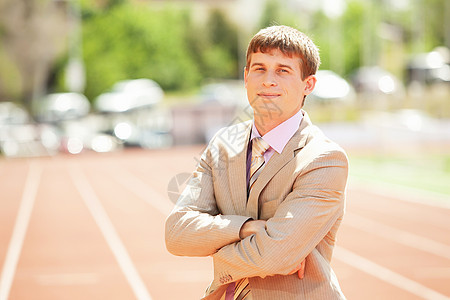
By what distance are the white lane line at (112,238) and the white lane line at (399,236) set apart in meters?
3.43

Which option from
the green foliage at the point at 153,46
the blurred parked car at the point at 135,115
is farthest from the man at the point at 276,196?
the green foliage at the point at 153,46

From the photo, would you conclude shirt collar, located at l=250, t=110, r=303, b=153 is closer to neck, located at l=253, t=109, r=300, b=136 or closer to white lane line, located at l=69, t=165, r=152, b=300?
neck, located at l=253, t=109, r=300, b=136

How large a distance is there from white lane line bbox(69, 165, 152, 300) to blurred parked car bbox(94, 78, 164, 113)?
1798 cm

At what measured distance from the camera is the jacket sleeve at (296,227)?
202cm

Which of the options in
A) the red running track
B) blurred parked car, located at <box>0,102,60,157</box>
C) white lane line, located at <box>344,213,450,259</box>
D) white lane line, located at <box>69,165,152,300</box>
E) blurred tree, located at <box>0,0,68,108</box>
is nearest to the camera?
the red running track

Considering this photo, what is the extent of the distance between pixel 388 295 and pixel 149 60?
141 ft

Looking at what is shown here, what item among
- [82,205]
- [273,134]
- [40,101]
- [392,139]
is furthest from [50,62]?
[273,134]

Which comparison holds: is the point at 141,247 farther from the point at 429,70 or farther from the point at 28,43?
the point at 28,43

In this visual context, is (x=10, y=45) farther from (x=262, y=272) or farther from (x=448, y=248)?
(x=262, y=272)

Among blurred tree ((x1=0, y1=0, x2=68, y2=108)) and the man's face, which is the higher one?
blurred tree ((x1=0, y1=0, x2=68, y2=108))

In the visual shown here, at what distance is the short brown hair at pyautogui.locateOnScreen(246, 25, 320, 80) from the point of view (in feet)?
6.77

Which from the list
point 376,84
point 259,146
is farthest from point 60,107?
point 259,146

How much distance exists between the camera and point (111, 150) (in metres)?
27.7

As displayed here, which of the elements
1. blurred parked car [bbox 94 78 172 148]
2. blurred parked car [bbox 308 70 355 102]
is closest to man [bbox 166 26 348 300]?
blurred parked car [bbox 94 78 172 148]
